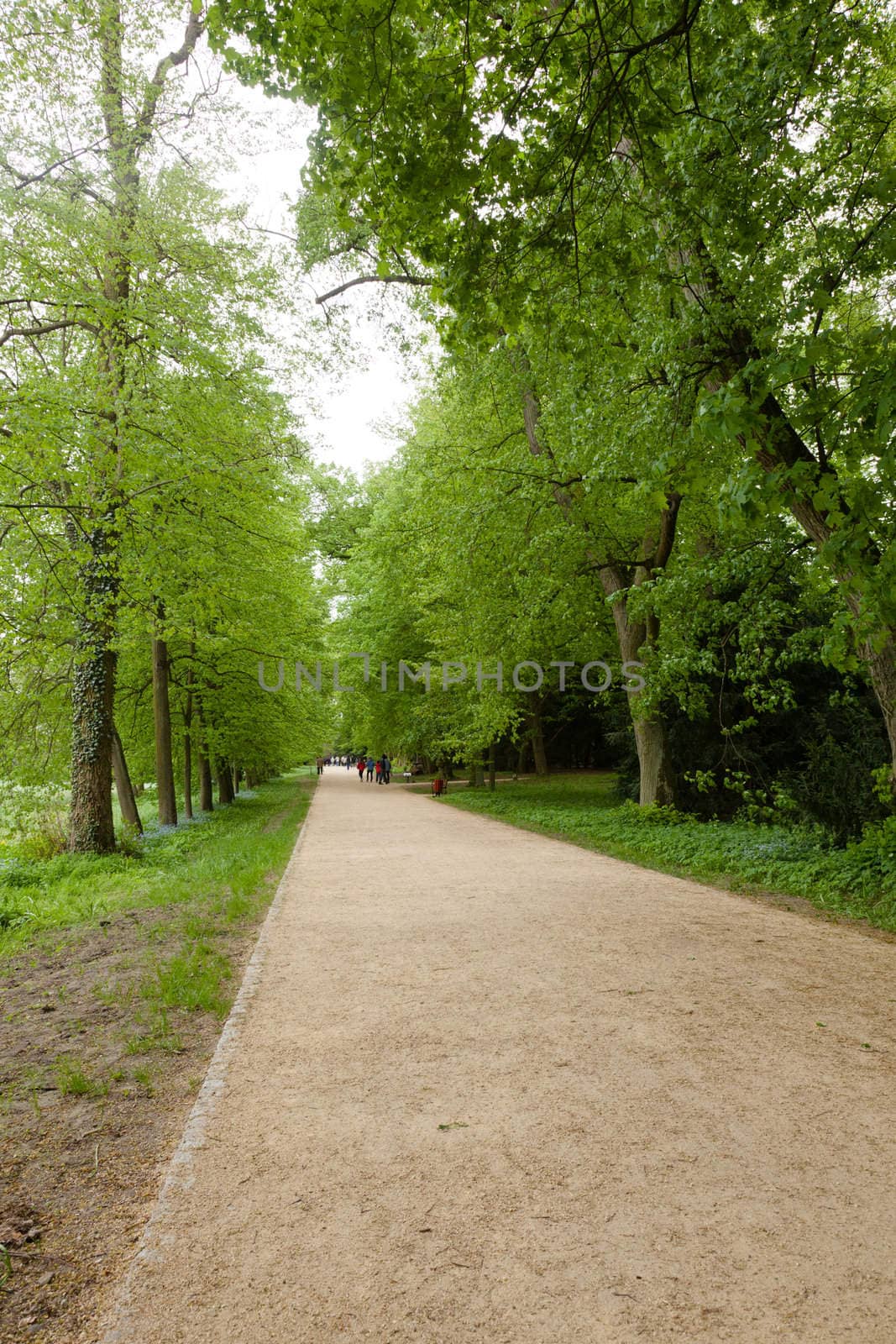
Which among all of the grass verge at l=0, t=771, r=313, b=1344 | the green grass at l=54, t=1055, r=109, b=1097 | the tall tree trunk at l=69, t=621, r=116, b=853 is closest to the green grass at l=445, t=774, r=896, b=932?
the grass verge at l=0, t=771, r=313, b=1344

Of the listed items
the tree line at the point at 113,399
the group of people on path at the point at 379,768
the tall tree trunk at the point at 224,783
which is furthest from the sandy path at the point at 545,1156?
the group of people on path at the point at 379,768

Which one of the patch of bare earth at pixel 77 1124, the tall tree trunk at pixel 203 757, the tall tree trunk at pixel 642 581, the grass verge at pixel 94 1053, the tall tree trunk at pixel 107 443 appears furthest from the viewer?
the tall tree trunk at pixel 203 757

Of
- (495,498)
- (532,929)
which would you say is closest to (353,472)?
(495,498)

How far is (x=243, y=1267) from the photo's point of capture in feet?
7.96

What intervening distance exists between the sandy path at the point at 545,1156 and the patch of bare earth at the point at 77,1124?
19 cm

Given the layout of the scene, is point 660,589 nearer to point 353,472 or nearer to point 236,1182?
Answer: point 236,1182

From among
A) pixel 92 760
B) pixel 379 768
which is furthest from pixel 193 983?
pixel 379 768

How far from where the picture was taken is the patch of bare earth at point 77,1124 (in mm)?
2422

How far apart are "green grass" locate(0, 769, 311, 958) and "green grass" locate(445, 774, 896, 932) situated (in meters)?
5.23

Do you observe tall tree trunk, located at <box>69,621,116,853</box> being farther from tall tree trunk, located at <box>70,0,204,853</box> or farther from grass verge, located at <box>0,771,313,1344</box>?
grass verge, located at <box>0,771,313,1344</box>

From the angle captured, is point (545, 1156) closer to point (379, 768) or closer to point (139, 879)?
point (139, 879)

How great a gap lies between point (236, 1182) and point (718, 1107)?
2.10m

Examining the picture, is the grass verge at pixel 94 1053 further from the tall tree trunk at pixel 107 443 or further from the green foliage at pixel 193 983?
the tall tree trunk at pixel 107 443

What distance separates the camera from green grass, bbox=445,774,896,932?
24.6 ft
